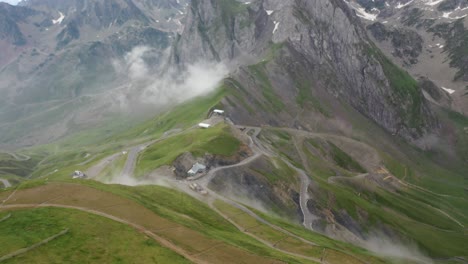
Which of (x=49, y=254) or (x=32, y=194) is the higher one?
(x=32, y=194)

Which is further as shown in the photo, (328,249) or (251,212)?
(251,212)

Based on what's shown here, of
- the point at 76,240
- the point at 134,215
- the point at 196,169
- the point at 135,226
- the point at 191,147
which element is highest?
the point at 191,147

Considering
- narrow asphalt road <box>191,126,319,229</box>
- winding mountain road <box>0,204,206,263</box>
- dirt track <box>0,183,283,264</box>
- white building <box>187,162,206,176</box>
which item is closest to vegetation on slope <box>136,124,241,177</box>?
white building <box>187,162,206,176</box>

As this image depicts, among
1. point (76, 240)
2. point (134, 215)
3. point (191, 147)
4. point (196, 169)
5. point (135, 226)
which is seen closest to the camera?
point (76, 240)

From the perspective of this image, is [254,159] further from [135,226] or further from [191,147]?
[135,226]

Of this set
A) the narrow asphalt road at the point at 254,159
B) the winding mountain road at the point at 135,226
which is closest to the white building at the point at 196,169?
the narrow asphalt road at the point at 254,159

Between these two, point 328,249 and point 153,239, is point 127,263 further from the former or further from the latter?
point 328,249

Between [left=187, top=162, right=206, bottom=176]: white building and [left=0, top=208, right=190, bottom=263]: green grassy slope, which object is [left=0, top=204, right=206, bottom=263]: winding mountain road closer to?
[left=0, top=208, right=190, bottom=263]: green grassy slope

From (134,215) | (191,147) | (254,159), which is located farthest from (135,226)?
(254,159)

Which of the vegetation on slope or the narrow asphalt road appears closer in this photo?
the narrow asphalt road

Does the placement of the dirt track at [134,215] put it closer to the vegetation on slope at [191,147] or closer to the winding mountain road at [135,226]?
the winding mountain road at [135,226]

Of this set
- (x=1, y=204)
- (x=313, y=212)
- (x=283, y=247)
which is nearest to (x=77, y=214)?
(x=1, y=204)
